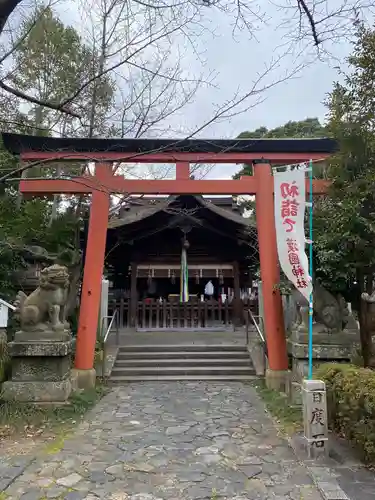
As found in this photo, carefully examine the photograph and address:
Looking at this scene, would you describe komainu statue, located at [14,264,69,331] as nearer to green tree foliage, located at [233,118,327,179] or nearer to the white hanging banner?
the white hanging banner

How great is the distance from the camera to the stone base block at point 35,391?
6695 millimetres

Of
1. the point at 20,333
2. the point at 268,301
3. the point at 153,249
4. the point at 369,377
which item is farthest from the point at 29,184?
the point at 153,249

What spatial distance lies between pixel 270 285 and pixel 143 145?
3948 mm

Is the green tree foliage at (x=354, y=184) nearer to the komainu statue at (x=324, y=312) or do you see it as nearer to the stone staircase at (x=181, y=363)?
the komainu statue at (x=324, y=312)

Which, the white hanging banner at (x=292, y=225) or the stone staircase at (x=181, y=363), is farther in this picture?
the stone staircase at (x=181, y=363)

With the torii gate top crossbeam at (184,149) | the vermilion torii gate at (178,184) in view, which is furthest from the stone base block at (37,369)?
the torii gate top crossbeam at (184,149)

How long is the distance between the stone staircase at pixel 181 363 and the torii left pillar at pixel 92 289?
3.64ft

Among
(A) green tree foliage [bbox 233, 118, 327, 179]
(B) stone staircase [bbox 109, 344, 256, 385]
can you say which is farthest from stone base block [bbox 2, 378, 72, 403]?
(A) green tree foliage [bbox 233, 118, 327, 179]

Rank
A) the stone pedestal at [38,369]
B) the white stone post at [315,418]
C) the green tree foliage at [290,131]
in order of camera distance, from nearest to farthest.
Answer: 1. the white stone post at [315,418]
2. the stone pedestal at [38,369]
3. the green tree foliage at [290,131]

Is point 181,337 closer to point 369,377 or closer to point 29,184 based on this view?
point 29,184

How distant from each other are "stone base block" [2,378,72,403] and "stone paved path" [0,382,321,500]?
67 cm

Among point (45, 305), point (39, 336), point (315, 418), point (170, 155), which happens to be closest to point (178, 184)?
point (170, 155)

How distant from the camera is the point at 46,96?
9.28m

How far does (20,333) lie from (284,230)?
15.9 ft
